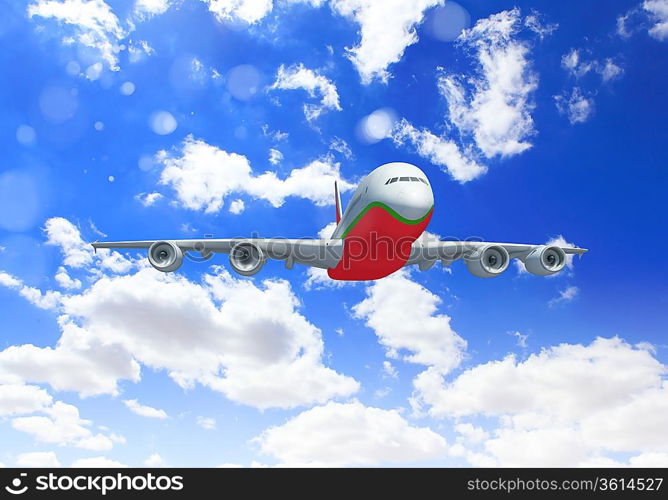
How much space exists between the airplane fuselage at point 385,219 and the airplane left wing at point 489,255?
324 cm

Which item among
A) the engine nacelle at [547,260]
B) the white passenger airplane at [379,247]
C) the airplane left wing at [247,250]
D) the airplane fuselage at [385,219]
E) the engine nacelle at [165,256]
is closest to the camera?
the airplane fuselage at [385,219]

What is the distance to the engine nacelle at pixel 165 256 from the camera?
93.4ft

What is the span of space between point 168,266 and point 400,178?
14.7 meters

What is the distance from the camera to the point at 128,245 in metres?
32.4

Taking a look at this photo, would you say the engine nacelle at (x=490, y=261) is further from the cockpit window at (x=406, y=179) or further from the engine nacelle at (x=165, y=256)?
the engine nacelle at (x=165, y=256)

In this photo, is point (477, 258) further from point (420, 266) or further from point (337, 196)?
point (337, 196)

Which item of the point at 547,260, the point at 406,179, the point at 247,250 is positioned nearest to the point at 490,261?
the point at 547,260

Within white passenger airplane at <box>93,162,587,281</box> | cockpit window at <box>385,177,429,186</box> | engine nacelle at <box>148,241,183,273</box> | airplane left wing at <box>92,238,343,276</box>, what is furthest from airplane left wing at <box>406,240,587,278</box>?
engine nacelle at <box>148,241,183,273</box>

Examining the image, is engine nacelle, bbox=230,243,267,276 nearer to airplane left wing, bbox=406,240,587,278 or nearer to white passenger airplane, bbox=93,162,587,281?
white passenger airplane, bbox=93,162,587,281

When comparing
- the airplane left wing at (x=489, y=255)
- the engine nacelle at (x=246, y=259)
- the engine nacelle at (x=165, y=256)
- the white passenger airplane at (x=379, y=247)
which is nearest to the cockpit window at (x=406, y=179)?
the white passenger airplane at (x=379, y=247)

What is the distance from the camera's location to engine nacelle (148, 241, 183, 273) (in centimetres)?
2847

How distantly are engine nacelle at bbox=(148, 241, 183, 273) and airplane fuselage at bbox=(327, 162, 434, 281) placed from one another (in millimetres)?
10024

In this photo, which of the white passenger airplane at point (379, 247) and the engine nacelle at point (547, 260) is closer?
the white passenger airplane at point (379, 247)

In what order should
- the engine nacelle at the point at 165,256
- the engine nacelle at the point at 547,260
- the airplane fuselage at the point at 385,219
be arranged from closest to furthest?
1. the airplane fuselage at the point at 385,219
2. the engine nacelle at the point at 165,256
3. the engine nacelle at the point at 547,260
